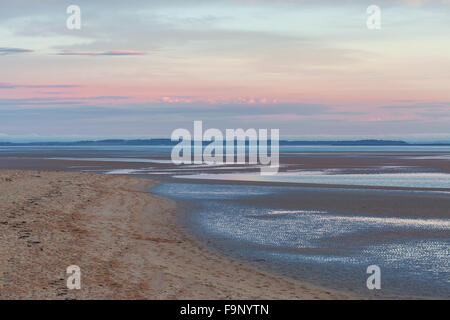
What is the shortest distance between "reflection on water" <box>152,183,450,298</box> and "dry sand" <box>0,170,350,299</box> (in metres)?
1.02

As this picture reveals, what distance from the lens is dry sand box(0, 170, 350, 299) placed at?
396 inches

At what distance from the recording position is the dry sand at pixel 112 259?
10070 mm

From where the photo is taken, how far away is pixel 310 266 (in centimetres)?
1345

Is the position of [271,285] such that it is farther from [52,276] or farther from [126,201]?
[126,201]

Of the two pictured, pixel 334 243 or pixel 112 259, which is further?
pixel 334 243

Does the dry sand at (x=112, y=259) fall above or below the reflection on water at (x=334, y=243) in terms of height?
above

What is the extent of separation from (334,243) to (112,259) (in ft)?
24.2

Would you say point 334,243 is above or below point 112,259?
below

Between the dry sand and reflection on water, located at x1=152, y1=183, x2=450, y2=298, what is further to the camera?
reflection on water, located at x1=152, y1=183, x2=450, y2=298

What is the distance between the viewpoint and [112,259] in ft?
41.7

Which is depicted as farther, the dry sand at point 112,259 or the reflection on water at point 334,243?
the reflection on water at point 334,243

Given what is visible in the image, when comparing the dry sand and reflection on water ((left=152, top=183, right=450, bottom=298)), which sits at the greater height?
the dry sand

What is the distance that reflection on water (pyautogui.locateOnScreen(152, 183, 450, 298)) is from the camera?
1220cm

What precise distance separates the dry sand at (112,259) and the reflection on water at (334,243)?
102 centimetres
